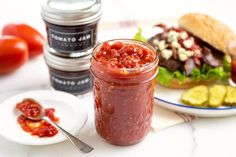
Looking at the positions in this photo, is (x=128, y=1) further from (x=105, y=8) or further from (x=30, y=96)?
(x=30, y=96)

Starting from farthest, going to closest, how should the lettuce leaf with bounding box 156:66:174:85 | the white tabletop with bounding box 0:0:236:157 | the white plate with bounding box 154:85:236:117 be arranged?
1. the lettuce leaf with bounding box 156:66:174:85
2. the white plate with bounding box 154:85:236:117
3. the white tabletop with bounding box 0:0:236:157

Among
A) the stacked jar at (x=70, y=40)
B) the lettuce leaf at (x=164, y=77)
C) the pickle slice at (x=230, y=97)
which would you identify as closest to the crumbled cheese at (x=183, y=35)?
the lettuce leaf at (x=164, y=77)

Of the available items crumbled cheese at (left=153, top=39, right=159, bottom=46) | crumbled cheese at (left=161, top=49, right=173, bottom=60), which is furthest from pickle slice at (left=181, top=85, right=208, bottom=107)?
crumbled cheese at (left=153, top=39, right=159, bottom=46)

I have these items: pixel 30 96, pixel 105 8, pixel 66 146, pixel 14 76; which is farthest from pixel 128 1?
pixel 66 146

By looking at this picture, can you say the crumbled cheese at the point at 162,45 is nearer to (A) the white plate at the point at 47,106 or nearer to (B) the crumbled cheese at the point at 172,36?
(B) the crumbled cheese at the point at 172,36

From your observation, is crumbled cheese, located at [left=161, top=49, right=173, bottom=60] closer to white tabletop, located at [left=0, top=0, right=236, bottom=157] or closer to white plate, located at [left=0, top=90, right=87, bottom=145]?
white tabletop, located at [left=0, top=0, right=236, bottom=157]
